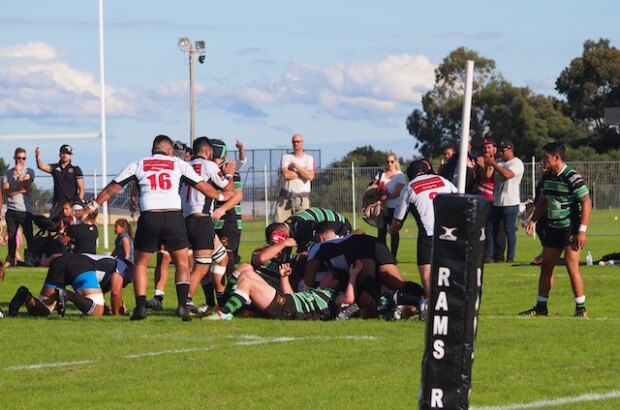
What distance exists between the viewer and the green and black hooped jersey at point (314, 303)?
13.9 metres

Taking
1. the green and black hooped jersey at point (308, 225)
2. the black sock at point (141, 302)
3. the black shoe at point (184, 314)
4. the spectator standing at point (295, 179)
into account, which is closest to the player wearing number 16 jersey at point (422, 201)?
the green and black hooped jersey at point (308, 225)

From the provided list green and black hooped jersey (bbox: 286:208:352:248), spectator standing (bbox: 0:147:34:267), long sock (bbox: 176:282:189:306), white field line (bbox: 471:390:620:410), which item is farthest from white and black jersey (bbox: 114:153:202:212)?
spectator standing (bbox: 0:147:34:267)

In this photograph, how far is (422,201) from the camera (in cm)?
1363

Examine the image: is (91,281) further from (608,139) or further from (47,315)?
(608,139)

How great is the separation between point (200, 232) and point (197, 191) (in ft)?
1.57

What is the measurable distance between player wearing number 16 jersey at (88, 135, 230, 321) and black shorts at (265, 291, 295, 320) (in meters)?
0.90

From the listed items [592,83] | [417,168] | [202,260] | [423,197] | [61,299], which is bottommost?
[61,299]

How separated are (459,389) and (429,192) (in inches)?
302

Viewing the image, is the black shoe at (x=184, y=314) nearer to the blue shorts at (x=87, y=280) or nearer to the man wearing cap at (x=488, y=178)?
the blue shorts at (x=87, y=280)

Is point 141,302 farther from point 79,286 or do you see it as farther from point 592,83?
point 592,83

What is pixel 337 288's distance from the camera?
1430cm

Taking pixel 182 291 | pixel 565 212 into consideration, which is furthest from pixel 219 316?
pixel 565 212

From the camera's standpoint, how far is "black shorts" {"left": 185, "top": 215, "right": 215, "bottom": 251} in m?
14.8

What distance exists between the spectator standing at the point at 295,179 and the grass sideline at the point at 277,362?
7.24 meters
